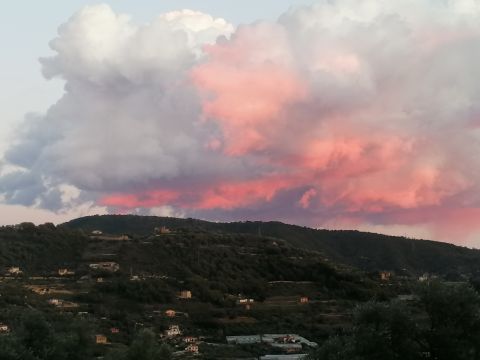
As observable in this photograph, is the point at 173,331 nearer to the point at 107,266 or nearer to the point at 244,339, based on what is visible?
the point at 244,339

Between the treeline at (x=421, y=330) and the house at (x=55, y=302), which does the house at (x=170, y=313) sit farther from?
the treeline at (x=421, y=330)

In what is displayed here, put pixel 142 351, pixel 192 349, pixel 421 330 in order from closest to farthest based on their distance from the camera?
1. pixel 421 330
2. pixel 142 351
3. pixel 192 349

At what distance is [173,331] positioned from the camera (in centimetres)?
6500

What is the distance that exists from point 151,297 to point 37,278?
60.2 ft

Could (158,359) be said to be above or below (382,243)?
below

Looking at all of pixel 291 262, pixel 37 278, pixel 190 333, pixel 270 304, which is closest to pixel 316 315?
pixel 270 304

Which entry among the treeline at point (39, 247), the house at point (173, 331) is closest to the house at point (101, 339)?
the house at point (173, 331)

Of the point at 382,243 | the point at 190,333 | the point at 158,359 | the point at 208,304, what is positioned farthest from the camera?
the point at 382,243

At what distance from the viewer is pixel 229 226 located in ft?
591

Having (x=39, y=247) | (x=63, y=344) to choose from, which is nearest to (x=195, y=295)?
(x=39, y=247)

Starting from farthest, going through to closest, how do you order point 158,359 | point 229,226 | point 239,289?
point 229,226 < point 239,289 < point 158,359

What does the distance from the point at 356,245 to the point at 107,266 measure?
79.2 m

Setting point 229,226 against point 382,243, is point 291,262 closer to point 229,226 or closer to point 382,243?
point 382,243

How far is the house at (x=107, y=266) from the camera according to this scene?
93.6 m
